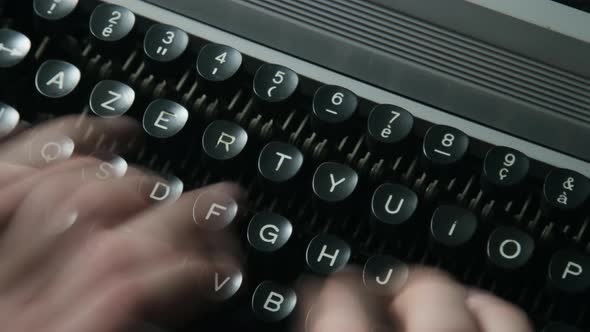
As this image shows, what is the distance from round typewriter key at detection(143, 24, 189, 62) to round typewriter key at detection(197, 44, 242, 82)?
1.5 inches

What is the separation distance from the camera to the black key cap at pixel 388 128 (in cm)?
130

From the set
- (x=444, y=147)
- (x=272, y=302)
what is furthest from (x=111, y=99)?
(x=444, y=147)

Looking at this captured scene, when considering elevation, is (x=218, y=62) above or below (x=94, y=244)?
above

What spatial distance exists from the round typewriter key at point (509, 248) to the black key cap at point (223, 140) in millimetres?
406

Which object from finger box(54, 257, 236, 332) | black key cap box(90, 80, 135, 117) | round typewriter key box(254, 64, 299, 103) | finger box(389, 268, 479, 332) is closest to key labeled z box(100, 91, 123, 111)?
black key cap box(90, 80, 135, 117)

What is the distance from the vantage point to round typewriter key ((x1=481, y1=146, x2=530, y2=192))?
1.26 metres

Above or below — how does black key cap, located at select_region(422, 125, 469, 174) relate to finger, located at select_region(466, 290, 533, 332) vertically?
above

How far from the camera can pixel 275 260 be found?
48.4 inches

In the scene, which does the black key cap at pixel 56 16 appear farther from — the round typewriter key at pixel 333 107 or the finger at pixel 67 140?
the round typewriter key at pixel 333 107

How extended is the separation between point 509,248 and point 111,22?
0.73 m

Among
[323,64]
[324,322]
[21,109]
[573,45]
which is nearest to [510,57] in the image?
[573,45]

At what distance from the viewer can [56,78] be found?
1370mm

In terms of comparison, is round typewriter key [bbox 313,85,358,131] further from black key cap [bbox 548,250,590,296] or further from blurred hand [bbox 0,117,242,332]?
black key cap [bbox 548,250,590,296]

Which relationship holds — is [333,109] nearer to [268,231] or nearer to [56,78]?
[268,231]
